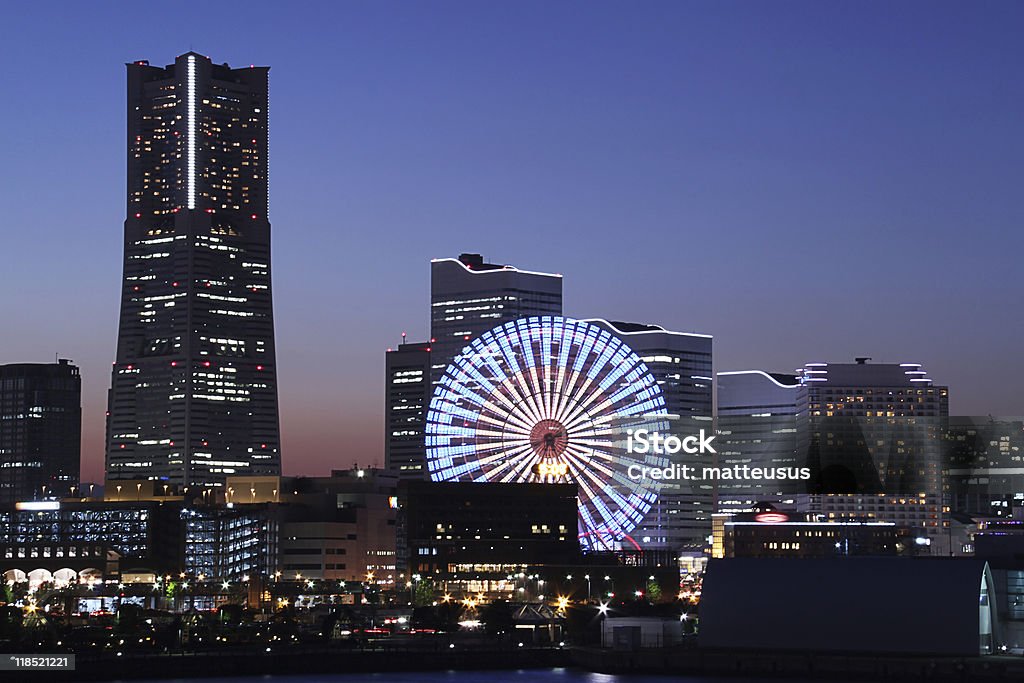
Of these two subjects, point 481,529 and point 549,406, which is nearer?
point 549,406

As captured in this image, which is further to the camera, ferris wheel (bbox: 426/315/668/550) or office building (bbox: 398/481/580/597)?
office building (bbox: 398/481/580/597)

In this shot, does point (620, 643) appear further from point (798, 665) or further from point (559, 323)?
point (559, 323)

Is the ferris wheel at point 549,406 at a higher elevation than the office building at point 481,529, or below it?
higher

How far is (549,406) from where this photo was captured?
15725cm

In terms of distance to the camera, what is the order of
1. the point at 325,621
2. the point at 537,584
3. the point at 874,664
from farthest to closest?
1. the point at 537,584
2. the point at 325,621
3. the point at 874,664

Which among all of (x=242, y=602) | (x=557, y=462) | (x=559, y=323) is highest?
(x=559, y=323)

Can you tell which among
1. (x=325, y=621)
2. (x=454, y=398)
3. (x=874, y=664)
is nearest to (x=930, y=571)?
(x=874, y=664)

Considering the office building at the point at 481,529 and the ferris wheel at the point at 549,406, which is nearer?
the ferris wheel at the point at 549,406

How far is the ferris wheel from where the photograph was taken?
156m

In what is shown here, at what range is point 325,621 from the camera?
5389 inches

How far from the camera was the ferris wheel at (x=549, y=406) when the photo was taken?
156250 millimetres

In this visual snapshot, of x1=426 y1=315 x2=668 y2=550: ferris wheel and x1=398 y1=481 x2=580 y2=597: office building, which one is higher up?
x1=426 y1=315 x2=668 y2=550: ferris wheel

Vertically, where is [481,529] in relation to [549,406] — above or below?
below

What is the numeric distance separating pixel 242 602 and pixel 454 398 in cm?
4167
